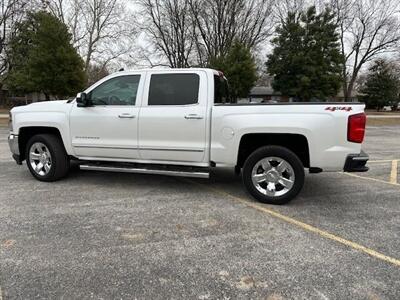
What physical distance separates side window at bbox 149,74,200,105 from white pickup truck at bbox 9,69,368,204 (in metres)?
0.02

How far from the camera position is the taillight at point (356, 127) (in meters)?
4.51

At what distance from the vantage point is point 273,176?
4.95 meters

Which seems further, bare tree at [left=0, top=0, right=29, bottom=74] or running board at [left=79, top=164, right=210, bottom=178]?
bare tree at [left=0, top=0, right=29, bottom=74]

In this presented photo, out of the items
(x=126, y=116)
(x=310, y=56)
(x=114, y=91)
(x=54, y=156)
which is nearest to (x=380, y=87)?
(x=310, y=56)

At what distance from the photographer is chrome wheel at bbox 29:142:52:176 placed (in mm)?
6004

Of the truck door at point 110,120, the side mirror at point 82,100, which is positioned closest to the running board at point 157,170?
the truck door at point 110,120

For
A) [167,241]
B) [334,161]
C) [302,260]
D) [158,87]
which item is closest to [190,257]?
[167,241]

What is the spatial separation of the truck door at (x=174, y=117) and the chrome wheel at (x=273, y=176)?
87 cm

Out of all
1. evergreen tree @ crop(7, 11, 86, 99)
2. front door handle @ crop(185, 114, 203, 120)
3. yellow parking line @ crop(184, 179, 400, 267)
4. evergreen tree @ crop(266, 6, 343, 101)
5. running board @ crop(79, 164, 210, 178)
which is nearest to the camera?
yellow parking line @ crop(184, 179, 400, 267)

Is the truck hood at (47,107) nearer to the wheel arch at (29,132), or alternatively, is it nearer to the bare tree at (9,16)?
the wheel arch at (29,132)

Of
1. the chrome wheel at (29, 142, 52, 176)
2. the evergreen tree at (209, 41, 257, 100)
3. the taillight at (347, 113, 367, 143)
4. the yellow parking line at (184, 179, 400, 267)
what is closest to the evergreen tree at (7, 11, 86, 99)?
the evergreen tree at (209, 41, 257, 100)

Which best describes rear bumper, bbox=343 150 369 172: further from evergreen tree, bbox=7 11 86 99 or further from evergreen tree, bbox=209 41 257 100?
evergreen tree, bbox=209 41 257 100

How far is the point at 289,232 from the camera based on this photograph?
4.02 m

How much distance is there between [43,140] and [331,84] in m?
32.5
